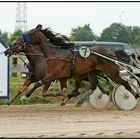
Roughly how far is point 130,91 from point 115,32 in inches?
1249

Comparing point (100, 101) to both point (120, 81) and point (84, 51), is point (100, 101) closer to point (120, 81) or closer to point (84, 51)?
point (120, 81)

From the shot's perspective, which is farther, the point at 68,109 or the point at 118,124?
the point at 68,109

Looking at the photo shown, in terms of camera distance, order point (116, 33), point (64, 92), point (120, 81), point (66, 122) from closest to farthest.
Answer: point (66, 122)
point (64, 92)
point (120, 81)
point (116, 33)

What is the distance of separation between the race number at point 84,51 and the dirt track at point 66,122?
1.38 m

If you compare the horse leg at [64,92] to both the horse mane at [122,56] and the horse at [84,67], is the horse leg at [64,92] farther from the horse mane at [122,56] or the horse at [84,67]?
the horse mane at [122,56]

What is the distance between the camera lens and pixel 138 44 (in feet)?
124

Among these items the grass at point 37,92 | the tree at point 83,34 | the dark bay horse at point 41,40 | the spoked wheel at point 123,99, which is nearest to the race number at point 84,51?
the dark bay horse at point 41,40

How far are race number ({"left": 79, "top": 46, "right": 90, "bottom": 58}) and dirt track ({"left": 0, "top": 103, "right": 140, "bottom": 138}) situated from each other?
4.53 ft

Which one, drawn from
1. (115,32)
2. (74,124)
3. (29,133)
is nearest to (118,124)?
(74,124)

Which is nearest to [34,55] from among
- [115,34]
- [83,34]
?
[83,34]

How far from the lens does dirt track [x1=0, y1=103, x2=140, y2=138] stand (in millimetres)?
9469

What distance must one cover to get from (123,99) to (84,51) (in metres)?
1.61

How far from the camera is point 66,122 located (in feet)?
36.3

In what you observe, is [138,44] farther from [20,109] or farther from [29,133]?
[29,133]
